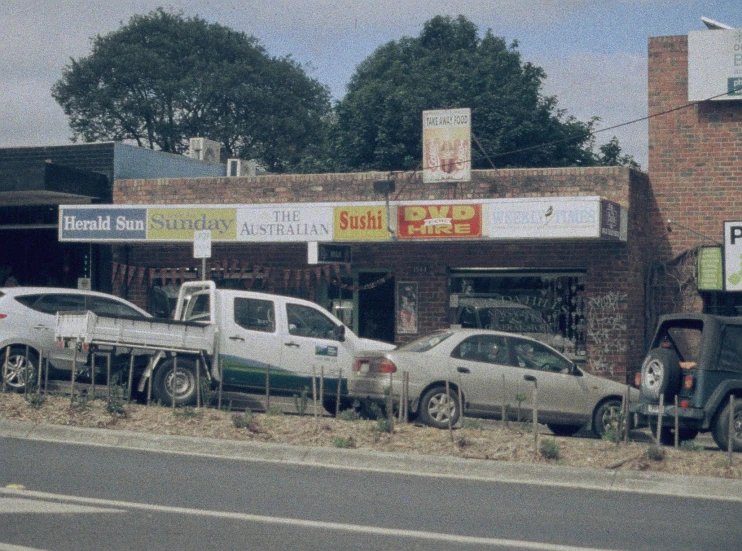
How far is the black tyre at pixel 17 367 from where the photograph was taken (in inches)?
617

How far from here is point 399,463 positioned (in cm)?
1112

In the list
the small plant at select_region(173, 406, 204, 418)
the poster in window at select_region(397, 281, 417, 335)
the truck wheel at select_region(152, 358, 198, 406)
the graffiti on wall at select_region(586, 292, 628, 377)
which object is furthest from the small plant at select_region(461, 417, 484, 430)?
the poster in window at select_region(397, 281, 417, 335)

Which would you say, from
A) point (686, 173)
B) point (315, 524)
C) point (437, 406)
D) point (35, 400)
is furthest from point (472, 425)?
point (686, 173)

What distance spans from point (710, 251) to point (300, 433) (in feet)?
37.7

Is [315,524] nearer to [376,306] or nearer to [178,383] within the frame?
[178,383]

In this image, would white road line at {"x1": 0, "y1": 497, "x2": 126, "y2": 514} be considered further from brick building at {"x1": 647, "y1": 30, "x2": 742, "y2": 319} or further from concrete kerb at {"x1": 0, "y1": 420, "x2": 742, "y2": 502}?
brick building at {"x1": 647, "y1": 30, "x2": 742, "y2": 319}

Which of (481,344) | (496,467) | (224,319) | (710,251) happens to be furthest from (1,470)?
(710,251)

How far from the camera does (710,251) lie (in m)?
20.8

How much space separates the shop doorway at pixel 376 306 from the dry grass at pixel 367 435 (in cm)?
909

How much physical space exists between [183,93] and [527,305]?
3315cm

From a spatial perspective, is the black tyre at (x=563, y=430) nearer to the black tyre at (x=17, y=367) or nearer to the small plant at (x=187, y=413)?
the small plant at (x=187, y=413)

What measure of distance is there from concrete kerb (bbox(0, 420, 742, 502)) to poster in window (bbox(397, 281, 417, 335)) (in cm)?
1008

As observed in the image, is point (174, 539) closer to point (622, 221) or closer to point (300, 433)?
point (300, 433)

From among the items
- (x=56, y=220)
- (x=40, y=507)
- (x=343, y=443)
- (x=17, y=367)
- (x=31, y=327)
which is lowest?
(x=40, y=507)
